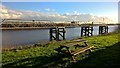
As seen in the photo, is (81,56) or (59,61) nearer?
(59,61)

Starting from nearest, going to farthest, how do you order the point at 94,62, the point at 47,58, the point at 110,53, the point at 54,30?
the point at 94,62, the point at 47,58, the point at 110,53, the point at 54,30

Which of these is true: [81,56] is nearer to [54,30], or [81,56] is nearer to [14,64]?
Result: [14,64]

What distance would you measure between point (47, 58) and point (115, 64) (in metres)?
3.44

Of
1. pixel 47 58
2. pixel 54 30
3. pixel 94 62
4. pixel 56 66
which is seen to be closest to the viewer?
pixel 56 66

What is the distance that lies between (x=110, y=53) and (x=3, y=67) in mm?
6066

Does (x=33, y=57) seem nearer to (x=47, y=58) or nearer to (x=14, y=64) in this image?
(x=47, y=58)

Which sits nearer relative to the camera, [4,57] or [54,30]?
[4,57]

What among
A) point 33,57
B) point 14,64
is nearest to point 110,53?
point 33,57

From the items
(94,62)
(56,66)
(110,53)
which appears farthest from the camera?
(110,53)

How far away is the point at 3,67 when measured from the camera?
9422 mm

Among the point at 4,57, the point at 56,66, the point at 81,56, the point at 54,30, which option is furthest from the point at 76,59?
the point at 54,30

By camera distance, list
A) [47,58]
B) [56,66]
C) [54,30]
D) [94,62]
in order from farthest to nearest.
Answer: [54,30] < [47,58] < [94,62] < [56,66]

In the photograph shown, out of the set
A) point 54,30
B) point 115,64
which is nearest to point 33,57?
point 115,64

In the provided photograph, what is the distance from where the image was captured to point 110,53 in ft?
39.5
